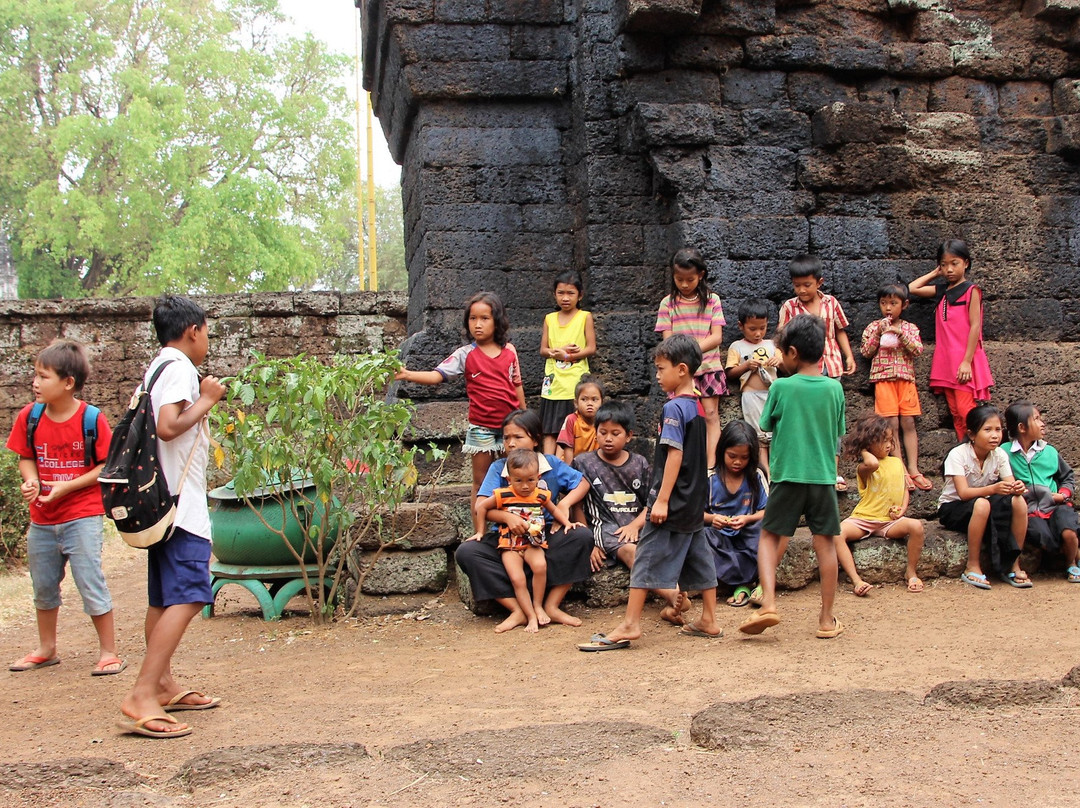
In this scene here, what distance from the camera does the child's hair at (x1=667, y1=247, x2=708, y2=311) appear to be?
19.0 ft

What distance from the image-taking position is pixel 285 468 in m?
4.95

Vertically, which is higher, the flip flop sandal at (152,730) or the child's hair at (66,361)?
the child's hair at (66,361)

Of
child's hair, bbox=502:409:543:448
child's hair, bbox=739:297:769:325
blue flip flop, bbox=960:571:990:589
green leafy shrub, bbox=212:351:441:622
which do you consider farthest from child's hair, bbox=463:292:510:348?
blue flip flop, bbox=960:571:990:589

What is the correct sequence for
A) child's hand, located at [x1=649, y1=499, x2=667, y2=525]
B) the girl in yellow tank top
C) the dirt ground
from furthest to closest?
the girl in yellow tank top → child's hand, located at [x1=649, y1=499, x2=667, y2=525] → the dirt ground

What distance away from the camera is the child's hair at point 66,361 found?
435 centimetres

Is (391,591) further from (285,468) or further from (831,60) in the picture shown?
(831,60)

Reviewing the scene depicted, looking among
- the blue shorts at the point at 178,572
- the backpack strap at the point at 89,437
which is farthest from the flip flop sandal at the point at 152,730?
the backpack strap at the point at 89,437

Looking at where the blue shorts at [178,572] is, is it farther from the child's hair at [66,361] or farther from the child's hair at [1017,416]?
the child's hair at [1017,416]

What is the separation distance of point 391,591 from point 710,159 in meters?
3.27

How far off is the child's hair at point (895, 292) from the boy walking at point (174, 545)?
13.9 ft

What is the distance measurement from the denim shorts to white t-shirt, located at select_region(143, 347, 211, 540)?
122 centimetres

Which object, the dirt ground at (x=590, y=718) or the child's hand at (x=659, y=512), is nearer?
the dirt ground at (x=590, y=718)

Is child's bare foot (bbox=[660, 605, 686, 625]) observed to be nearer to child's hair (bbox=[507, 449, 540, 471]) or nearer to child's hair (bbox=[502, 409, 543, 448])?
child's hair (bbox=[507, 449, 540, 471])

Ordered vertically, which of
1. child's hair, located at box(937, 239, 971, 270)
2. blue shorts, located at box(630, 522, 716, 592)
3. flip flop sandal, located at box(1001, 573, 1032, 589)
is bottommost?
flip flop sandal, located at box(1001, 573, 1032, 589)
